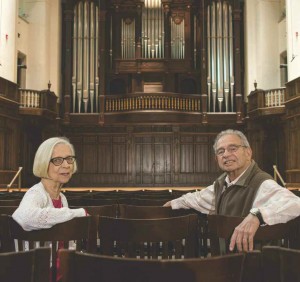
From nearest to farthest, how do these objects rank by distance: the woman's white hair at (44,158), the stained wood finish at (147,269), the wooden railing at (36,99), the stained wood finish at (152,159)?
the stained wood finish at (147,269)
the woman's white hair at (44,158)
the wooden railing at (36,99)
the stained wood finish at (152,159)

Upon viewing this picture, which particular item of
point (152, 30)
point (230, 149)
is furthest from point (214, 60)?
point (230, 149)

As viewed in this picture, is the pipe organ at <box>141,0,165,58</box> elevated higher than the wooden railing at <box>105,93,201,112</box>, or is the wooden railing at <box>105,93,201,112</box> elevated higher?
the pipe organ at <box>141,0,165,58</box>

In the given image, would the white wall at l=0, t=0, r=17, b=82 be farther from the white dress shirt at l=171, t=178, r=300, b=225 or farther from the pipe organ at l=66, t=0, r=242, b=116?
the white dress shirt at l=171, t=178, r=300, b=225

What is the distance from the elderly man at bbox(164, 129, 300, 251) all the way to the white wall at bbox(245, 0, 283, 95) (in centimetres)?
1301

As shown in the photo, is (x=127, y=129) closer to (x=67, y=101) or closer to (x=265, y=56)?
(x=67, y=101)

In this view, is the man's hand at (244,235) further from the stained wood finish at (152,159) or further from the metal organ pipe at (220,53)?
the metal organ pipe at (220,53)

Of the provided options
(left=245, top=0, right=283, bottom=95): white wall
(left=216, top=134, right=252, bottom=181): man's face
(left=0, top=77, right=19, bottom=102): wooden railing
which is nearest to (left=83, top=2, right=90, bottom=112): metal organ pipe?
(left=0, top=77, right=19, bottom=102): wooden railing

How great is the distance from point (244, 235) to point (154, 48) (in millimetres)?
14633

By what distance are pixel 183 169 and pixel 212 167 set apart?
1.07 meters

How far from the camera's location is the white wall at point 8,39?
12.0m

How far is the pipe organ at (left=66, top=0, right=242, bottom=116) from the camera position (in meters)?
16.0

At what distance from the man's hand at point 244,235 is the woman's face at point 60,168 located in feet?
3.67

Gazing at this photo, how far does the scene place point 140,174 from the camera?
619 inches

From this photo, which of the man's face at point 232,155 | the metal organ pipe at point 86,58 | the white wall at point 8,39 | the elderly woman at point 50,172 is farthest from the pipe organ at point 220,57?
the elderly woman at point 50,172
